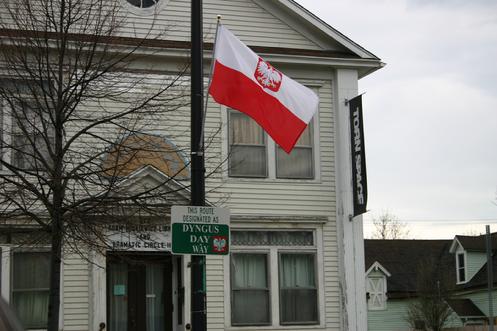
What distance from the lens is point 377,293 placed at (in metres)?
43.5

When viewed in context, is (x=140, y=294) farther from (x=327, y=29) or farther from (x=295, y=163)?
(x=327, y=29)

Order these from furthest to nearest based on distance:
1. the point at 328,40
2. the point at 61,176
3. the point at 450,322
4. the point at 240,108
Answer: the point at 450,322, the point at 328,40, the point at 61,176, the point at 240,108

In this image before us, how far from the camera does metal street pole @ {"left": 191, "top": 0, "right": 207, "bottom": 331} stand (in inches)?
422

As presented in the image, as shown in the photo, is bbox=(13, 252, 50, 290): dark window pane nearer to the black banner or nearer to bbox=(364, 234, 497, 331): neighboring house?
the black banner

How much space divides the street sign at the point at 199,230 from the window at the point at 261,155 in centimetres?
888

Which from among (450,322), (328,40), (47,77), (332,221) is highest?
(328,40)

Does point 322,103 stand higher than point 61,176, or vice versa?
point 322,103

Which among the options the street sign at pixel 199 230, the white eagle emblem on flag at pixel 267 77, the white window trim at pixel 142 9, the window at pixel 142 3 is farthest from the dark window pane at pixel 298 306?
the street sign at pixel 199 230

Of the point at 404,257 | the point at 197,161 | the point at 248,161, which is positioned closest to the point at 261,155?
the point at 248,161

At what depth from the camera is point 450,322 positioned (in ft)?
141

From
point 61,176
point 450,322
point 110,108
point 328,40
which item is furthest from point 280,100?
point 450,322

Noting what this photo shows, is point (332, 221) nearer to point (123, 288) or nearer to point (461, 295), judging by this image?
Answer: point (123, 288)

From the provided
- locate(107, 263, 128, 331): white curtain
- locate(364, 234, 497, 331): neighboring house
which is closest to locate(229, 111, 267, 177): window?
locate(107, 263, 128, 331): white curtain

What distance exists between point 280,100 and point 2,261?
26.1 feet
